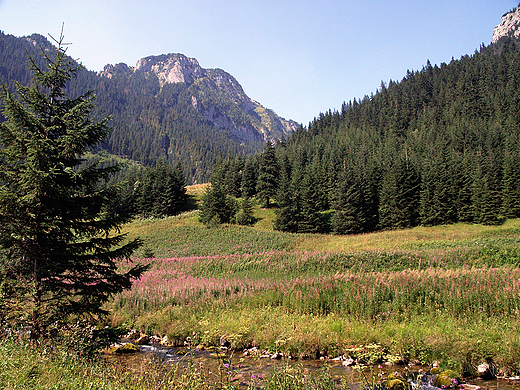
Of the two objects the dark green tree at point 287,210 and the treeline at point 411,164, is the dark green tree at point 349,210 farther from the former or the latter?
the dark green tree at point 287,210

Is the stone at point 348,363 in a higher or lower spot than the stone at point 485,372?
lower

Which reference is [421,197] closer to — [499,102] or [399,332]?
[399,332]

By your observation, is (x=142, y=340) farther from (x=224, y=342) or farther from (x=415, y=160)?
(x=415, y=160)

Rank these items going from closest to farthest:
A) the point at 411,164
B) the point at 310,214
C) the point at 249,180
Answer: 1. the point at 310,214
2. the point at 411,164
3. the point at 249,180

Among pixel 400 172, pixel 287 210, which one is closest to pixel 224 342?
pixel 287 210

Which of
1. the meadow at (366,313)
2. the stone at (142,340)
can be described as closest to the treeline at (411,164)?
the meadow at (366,313)

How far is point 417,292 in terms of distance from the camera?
8.38 metres

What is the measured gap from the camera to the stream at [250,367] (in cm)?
451

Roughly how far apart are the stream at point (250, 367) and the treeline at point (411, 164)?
132 ft

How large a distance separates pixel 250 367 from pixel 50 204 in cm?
598

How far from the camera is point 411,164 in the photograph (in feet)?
175

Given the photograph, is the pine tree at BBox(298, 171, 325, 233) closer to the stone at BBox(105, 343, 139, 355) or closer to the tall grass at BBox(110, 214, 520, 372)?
the tall grass at BBox(110, 214, 520, 372)

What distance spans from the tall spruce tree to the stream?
1.92m

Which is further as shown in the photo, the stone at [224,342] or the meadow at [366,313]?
the stone at [224,342]
